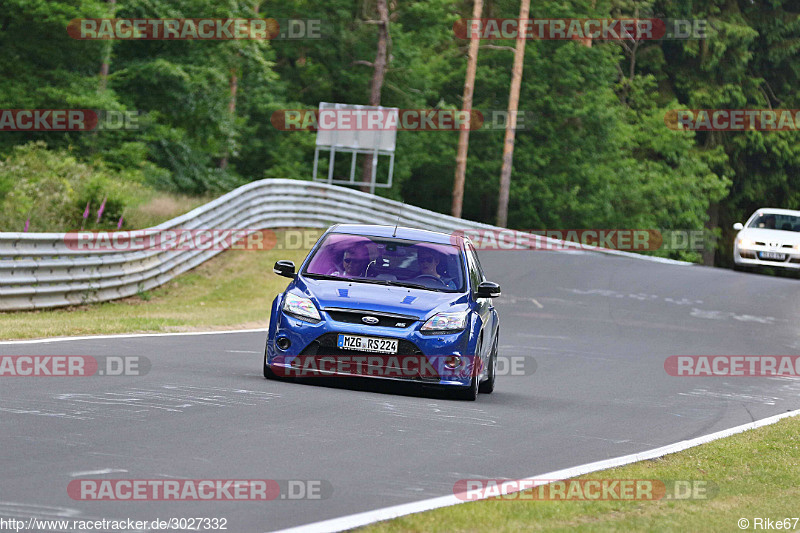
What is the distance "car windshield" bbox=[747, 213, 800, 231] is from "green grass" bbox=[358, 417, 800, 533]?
85.0 ft

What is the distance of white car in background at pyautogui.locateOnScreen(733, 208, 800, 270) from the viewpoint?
3431 centimetres

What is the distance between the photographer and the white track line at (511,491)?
6.25 metres

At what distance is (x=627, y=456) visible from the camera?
9.49 m

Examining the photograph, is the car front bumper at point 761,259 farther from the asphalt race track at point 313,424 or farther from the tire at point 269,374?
the tire at point 269,374

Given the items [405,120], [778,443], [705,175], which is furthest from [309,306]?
[705,175]

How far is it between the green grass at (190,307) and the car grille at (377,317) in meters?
4.70

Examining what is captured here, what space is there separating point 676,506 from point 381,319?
437 centimetres

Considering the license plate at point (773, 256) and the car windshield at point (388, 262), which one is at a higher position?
the license plate at point (773, 256)

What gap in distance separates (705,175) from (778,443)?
185ft

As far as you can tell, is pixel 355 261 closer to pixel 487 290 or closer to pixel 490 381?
pixel 487 290

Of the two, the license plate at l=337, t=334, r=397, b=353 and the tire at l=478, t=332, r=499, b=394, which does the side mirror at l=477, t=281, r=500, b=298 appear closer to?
the tire at l=478, t=332, r=499, b=394

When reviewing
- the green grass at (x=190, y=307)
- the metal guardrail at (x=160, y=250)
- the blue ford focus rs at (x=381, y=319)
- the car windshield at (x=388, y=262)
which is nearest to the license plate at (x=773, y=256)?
the metal guardrail at (x=160, y=250)

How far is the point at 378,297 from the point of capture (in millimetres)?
11727

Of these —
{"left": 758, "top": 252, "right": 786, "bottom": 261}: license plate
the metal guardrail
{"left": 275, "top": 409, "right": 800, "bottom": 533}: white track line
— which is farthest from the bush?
{"left": 758, "top": 252, "right": 786, "bottom": 261}: license plate
